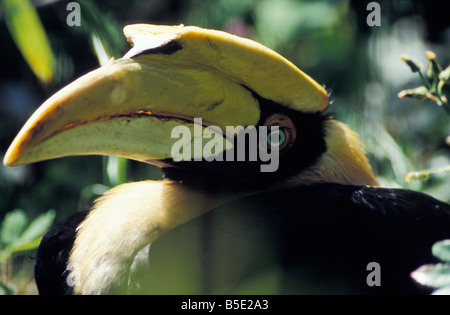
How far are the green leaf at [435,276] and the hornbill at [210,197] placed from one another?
1.51 ft

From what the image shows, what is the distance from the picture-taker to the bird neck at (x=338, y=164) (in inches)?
90.2

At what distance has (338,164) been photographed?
234 cm

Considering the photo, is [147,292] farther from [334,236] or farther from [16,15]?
[16,15]

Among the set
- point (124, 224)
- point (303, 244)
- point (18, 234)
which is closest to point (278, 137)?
point (303, 244)

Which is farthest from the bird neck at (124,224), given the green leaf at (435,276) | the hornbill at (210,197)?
the green leaf at (435,276)

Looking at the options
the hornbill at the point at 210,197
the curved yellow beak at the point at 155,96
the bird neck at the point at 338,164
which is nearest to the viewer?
the curved yellow beak at the point at 155,96

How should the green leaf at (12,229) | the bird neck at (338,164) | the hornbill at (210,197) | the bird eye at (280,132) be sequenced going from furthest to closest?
the green leaf at (12,229)
the bird neck at (338,164)
the bird eye at (280,132)
the hornbill at (210,197)

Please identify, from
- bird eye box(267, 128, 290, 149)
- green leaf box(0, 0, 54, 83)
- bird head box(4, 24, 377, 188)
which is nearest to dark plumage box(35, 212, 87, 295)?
bird head box(4, 24, 377, 188)

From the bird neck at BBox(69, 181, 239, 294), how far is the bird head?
4.2 inches

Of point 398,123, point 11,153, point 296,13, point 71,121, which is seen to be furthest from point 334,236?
point 296,13

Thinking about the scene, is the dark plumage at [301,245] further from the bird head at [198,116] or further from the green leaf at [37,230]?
the green leaf at [37,230]

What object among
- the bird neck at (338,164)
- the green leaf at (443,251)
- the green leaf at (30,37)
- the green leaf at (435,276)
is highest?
the green leaf at (30,37)

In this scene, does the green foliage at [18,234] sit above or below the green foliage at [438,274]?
above

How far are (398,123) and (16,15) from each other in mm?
2909
